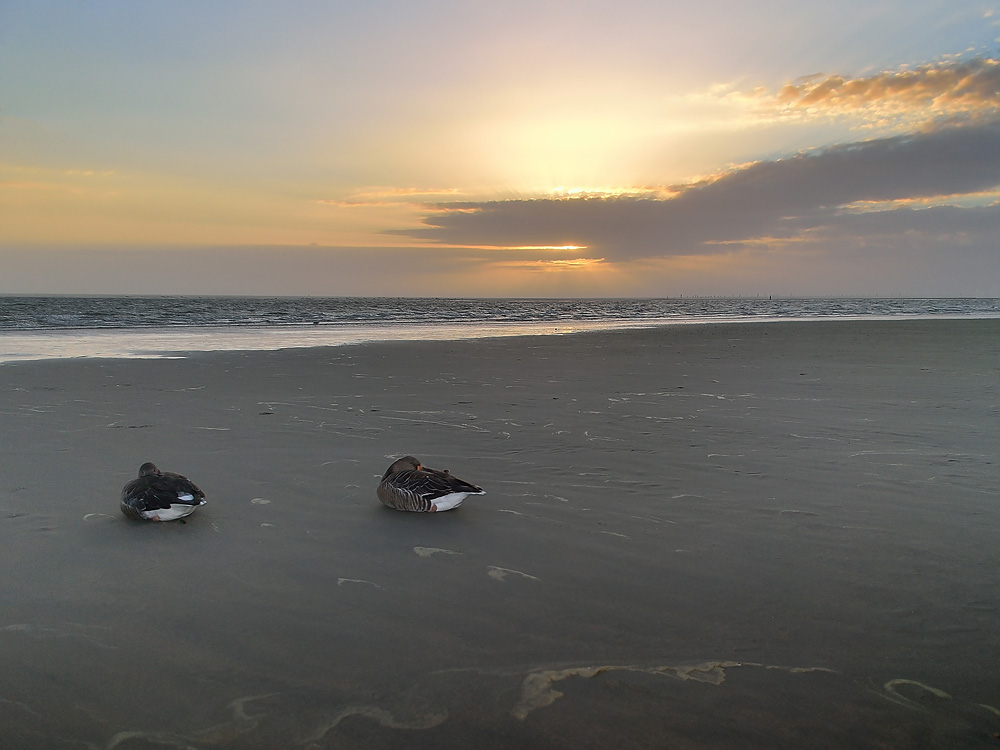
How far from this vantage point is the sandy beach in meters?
2.95

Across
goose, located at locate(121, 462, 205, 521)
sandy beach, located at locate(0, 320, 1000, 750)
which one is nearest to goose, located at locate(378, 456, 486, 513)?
sandy beach, located at locate(0, 320, 1000, 750)

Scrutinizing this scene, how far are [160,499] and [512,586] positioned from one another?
9.75 ft

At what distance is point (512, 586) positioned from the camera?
4.22 meters

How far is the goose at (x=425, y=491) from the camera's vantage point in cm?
543

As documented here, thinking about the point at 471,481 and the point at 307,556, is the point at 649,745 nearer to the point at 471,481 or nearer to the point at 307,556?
the point at 307,556

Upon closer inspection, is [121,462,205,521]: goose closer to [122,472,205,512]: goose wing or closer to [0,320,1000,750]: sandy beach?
[122,472,205,512]: goose wing

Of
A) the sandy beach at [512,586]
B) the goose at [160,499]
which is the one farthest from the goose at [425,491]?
the goose at [160,499]

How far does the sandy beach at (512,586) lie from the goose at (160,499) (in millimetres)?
131

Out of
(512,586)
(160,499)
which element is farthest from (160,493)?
(512,586)

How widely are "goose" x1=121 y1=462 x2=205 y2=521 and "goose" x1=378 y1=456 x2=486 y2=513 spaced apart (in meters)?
1.58

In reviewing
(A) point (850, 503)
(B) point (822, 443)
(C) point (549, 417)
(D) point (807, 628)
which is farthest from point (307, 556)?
(B) point (822, 443)

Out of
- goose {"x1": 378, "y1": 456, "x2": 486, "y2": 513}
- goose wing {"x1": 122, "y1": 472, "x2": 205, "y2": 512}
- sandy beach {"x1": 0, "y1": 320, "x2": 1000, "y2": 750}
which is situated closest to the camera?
sandy beach {"x1": 0, "y1": 320, "x2": 1000, "y2": 750}

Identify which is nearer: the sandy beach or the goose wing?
the sandy beach

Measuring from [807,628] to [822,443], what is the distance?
4873mm
